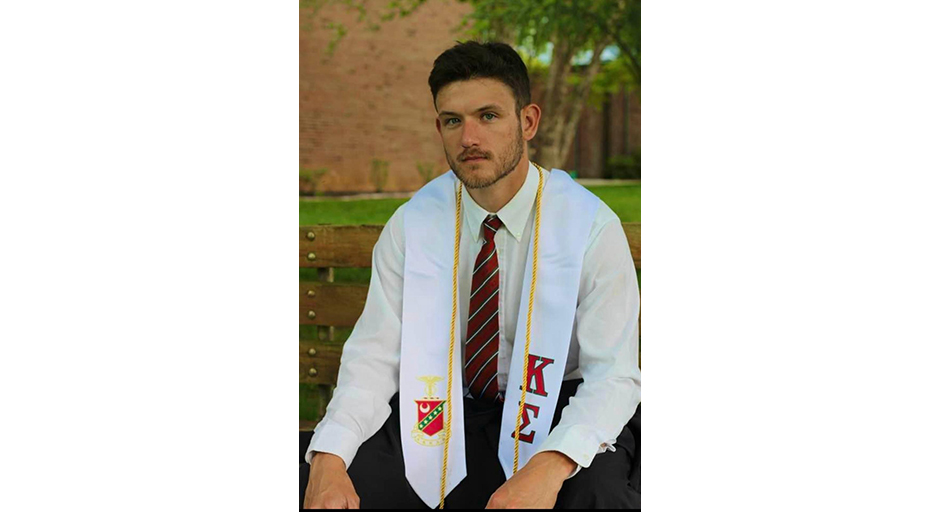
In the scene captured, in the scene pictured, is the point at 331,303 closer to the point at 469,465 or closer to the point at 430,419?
the point at 430,419

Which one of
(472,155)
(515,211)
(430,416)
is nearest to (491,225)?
(515,211)

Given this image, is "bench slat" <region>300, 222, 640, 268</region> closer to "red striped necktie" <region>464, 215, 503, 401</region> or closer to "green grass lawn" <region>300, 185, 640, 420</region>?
"green grass lawn" <region>300, 185, 640, 420</region>

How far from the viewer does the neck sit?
9.16 ft

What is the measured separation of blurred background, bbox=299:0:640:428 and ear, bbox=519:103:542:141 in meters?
0.18

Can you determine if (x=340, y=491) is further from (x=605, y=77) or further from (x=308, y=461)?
(x=605, y=77)

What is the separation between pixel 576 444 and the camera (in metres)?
2.57

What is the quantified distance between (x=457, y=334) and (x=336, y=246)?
2.02 ft

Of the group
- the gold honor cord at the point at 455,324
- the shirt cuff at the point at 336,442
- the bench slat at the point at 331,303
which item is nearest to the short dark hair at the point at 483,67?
the gold honor cord at the point at 455,324

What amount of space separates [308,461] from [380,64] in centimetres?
134

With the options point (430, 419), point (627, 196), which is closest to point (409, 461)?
point (430, 419)

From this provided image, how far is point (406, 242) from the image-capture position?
2.89 meters

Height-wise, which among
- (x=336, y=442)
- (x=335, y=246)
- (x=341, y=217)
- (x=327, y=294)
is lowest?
(x=336, y=442)

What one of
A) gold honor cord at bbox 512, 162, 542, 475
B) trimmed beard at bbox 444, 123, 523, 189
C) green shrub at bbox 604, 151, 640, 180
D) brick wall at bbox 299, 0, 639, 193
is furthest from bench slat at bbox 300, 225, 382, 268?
green shrub at bbox 604, 151, 640, 180

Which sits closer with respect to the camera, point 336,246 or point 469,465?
point 469,465
